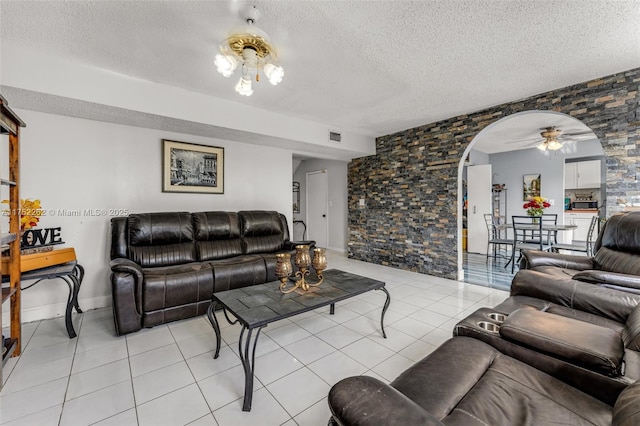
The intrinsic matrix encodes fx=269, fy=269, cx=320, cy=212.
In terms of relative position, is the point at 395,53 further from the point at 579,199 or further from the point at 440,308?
the point at 579,199

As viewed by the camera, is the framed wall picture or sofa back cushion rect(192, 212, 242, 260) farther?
the framed wall picture

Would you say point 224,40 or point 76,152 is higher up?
point 224,40

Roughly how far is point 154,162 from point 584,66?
189 inches

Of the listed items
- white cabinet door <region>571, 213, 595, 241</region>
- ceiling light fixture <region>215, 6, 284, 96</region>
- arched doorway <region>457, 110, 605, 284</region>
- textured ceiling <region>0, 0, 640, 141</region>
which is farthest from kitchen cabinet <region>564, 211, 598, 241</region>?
ceiling light fixture <region>215, 6, 284, 96</region>

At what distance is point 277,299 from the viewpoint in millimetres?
1988

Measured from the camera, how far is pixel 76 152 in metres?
2.99

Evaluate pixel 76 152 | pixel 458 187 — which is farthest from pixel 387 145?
pixel 76 152

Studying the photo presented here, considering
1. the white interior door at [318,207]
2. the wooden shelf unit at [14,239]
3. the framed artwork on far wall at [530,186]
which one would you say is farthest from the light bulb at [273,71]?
the framed artwork on far wall at [530,186]

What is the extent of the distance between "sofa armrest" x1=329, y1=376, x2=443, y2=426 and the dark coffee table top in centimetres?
88

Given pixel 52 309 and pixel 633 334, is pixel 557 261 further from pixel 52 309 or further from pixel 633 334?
pixel 52 309

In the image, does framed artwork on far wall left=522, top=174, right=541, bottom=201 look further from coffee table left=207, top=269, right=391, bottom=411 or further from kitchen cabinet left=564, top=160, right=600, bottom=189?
coffee table left=207, top=269, right=391, bottom=411

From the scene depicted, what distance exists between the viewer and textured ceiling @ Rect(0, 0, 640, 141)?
5.92ft

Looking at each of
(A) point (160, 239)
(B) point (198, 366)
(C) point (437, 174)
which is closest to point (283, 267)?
(B) point (198, 366)

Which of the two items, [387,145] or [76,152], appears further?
[387,145]
